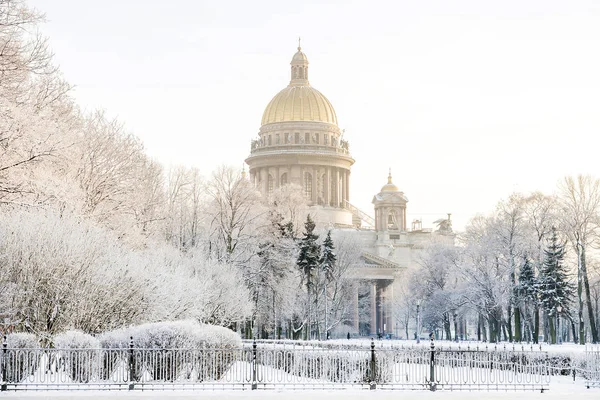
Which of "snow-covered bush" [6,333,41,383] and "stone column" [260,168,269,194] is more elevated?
"stone column" [260,168,269,194]

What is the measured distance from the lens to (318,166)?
5330 inches

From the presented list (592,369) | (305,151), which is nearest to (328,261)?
(592,369)

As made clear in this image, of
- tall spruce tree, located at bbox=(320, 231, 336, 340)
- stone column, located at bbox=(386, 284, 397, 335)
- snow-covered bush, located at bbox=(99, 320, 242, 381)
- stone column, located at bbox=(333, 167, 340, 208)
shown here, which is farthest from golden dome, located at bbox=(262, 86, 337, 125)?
snow-covered bush, located at bbox=(99, 320, 242, 381)

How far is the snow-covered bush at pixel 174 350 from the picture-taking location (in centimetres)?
2609

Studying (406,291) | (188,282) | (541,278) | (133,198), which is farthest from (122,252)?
(406,291)

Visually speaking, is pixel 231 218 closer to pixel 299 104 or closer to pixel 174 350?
pixel 174 350

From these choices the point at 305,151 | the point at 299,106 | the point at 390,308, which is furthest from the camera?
the point at 299,106

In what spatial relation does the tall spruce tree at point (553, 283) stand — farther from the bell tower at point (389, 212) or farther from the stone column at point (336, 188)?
the stone column at point (336, 188)

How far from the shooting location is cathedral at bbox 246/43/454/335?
12988cm

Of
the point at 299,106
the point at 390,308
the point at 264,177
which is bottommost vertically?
the point at 390,308

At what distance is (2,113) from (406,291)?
7900 centimetres

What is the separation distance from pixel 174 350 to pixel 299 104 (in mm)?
110356

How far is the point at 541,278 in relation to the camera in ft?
211

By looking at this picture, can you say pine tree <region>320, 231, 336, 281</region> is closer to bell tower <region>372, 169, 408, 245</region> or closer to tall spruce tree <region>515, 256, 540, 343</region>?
tall spruce tree <region>515, 256, 540, 343</region>
